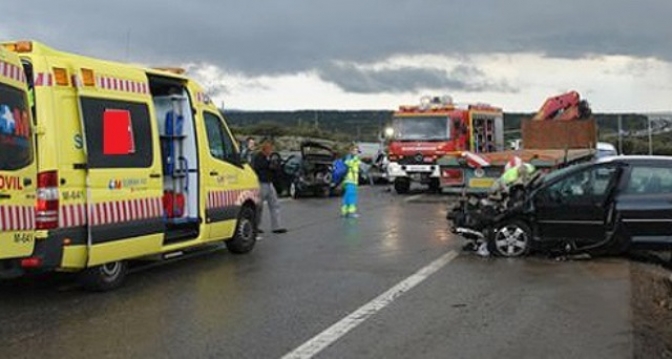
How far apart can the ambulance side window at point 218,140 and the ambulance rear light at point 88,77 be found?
253 cm

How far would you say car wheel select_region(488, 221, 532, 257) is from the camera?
12.1m

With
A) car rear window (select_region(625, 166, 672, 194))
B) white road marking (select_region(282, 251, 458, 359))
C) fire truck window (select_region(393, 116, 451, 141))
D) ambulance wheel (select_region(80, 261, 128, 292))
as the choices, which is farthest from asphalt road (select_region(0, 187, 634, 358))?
fire truck window (select_region(393, 116, 451, 141))

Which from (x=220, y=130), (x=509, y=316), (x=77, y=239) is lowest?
(x=509, y=316)

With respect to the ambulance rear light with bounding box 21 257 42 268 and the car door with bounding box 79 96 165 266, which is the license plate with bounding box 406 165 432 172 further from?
the ambulance rear light with bounding box 21 257 42 268

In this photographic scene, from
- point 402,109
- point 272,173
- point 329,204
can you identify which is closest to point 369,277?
point 272,173

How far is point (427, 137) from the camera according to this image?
27.4 m

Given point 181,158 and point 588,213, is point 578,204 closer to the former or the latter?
point 588,213

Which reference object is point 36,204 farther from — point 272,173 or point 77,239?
point 272,173

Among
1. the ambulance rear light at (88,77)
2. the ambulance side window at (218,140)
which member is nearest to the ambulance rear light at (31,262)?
Result: the ambulance rear light at (88,77)

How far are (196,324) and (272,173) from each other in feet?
25.6

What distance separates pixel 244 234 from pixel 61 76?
178 inches

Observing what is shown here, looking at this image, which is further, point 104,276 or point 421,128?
point 421,128

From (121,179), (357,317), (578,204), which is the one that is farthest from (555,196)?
(121,179)

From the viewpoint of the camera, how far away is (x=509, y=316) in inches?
323
